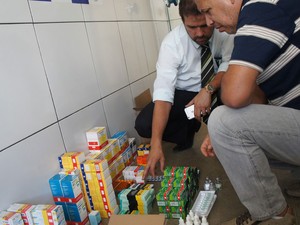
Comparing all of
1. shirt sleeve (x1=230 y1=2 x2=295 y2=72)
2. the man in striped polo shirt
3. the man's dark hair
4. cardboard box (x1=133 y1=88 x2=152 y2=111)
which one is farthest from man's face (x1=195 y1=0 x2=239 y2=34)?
cardboard box (x1=133 y1=88 x2=152 y2=111)

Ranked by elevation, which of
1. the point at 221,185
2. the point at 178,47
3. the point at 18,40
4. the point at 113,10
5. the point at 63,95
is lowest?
the point at 221,185

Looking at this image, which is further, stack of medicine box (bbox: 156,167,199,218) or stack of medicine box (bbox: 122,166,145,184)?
stack of medicine box (bbox: 122,166,145,184)

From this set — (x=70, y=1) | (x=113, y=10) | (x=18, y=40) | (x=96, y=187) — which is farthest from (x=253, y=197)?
(x=113, y=10)

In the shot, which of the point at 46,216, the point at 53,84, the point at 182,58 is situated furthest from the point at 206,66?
the point at 46,216

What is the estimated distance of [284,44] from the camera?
0.79 m

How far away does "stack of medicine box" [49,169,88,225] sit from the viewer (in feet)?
4.01

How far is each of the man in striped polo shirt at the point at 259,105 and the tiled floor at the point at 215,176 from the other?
195 mm

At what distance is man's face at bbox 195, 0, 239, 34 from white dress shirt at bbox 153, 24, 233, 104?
0.58 metres

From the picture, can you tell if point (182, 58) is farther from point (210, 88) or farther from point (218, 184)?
point (218, 184)

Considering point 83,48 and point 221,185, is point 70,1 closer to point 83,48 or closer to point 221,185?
point 83,48

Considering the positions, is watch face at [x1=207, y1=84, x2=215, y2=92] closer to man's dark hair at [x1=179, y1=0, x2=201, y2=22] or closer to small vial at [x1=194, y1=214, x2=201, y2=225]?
man's dark hair at [x1=179, y1=0, x2=201, y2=22]

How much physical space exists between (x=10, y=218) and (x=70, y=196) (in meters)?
0.27

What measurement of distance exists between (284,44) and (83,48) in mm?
1106

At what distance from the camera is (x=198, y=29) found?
1435 mm
